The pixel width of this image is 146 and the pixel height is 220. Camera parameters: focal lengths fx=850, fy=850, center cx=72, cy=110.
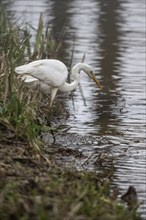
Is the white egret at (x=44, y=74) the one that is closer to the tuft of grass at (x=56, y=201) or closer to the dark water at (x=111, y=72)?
the dark water at (x=111, y=72)

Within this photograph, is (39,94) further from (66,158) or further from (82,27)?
(82,27)

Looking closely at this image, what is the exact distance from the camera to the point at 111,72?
600 inches

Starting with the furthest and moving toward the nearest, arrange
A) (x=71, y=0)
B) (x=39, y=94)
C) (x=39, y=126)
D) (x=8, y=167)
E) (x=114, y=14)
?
(x=71, y=0), (x=114, y=14), (x=39, y=94), (x=39, y=126), (x=8, y=167)

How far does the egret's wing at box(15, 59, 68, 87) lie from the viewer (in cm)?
1065

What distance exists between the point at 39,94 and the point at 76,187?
13.2 ft

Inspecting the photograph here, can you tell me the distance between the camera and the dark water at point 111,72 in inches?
400

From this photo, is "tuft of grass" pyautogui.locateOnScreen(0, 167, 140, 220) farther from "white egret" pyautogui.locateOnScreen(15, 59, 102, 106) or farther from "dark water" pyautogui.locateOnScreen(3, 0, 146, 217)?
"white egret" pyautogui.locateOnScreen(15, 59, 102, 106)

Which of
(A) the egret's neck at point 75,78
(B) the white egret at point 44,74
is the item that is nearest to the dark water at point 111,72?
(A) the egret's neck at point 75,78

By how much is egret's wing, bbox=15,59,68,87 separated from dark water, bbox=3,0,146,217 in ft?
2.36

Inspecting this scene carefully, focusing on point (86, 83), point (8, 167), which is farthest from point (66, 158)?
point (86, 83)

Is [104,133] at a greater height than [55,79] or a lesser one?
lesser

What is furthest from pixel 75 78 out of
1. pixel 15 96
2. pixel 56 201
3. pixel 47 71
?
pixel 56 201

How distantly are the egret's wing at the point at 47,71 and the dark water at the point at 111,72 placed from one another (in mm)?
718

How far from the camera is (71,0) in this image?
24.8 m
